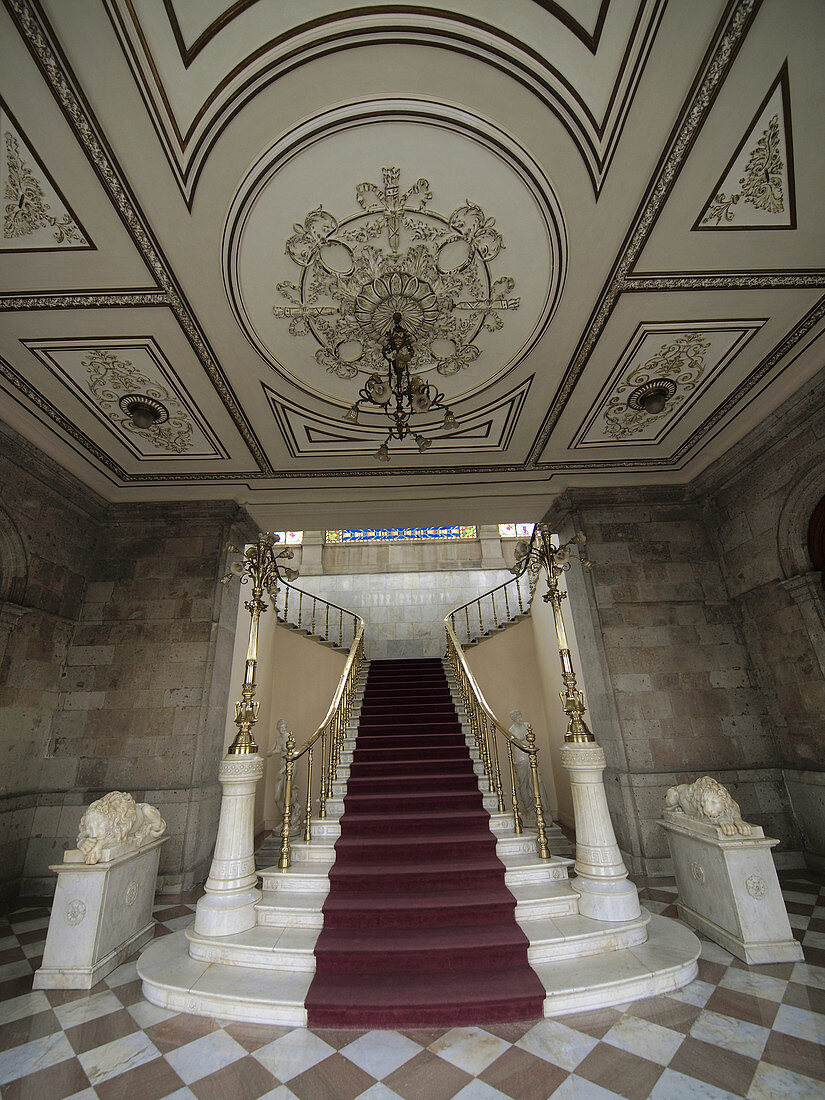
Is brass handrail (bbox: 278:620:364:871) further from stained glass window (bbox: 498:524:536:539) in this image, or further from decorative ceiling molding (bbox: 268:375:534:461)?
stained glass window (bbox: 498:524:536:539)

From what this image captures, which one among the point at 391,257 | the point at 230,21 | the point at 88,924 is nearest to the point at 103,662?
the point at 88,924

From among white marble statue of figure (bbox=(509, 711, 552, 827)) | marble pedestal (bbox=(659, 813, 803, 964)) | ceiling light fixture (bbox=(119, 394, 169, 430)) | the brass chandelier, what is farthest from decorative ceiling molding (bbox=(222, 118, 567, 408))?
white marble statue of figure (bbox=(509, 711, 552, 827))

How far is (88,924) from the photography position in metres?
2.87

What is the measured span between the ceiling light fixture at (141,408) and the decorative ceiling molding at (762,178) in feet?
14.8

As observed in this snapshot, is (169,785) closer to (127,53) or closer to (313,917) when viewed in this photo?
(313,917)

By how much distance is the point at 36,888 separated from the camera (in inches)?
177

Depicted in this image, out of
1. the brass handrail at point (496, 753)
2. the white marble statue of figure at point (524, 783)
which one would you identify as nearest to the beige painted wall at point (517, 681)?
the brass handrail at point (496, 753)

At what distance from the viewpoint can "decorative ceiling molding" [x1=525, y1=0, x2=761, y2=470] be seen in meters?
2.13

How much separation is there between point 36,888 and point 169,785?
1422 mm

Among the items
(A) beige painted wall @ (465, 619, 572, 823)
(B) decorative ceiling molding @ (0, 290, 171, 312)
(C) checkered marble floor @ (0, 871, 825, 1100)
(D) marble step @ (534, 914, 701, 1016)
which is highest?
(B) decorative ceiling molding @ (0, 290, 171, 312)

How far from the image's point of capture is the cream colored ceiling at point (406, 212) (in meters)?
2.16

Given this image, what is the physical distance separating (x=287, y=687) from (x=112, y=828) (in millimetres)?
4611

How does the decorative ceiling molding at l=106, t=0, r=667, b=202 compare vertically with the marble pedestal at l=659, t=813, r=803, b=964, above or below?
above

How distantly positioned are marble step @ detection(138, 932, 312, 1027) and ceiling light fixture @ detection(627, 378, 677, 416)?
5132 mm
